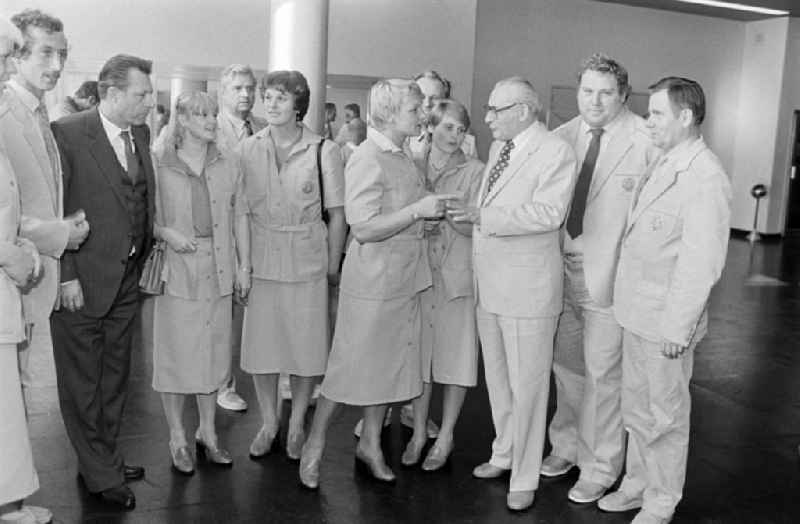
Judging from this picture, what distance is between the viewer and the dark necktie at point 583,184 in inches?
164

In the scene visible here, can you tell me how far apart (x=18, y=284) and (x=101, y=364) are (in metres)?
0.97

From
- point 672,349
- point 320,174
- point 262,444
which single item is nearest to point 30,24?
point 320,174

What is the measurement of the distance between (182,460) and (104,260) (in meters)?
1.16

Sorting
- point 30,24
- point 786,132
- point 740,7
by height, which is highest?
point 740,7

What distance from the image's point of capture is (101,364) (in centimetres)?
388

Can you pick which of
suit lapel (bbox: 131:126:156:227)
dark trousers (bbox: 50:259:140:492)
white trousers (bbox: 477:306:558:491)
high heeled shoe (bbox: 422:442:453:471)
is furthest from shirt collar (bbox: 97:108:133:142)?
high heeled shoe (bbox: 422:442:453:471)

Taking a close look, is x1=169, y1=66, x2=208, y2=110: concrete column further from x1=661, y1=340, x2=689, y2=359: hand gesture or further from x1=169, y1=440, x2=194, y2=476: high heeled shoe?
x1=661, y1=340, x2=689, y2=359: hand gesture

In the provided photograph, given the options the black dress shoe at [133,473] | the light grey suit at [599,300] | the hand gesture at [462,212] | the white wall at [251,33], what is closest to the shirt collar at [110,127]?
the hand gesture at [462,212]

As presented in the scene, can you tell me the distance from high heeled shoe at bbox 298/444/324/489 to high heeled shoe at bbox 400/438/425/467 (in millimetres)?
551

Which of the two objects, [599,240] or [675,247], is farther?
[599,240]

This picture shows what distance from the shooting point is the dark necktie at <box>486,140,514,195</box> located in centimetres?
395

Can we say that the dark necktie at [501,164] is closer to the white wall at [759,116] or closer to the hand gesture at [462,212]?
the hand gesture at [462,212]

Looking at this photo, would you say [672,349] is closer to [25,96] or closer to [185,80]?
[25,96]

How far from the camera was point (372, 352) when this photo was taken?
4105 millimetres
